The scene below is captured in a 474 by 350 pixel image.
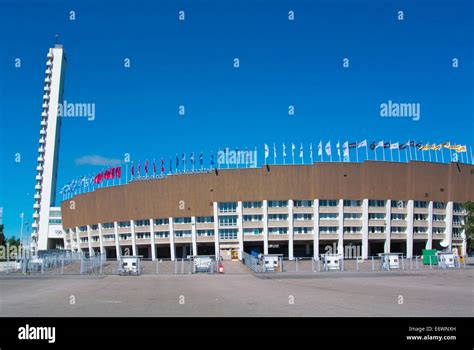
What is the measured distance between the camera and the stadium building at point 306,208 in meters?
106

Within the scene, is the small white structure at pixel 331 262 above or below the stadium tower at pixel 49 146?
below

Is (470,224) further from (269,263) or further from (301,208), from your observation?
(301,208)

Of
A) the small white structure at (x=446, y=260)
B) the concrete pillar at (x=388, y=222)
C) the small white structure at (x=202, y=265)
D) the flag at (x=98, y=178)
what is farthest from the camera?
the flag at (x=98, y=178)

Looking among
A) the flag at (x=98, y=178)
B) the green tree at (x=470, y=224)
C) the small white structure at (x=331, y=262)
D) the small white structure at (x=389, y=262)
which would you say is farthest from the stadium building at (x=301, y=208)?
the small white structure at (x=331, y=262)

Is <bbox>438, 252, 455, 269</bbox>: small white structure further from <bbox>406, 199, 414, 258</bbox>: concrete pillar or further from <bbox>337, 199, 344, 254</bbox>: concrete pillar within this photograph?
<bbox>406, 199, 414, 258</bbox>: concrete pillar

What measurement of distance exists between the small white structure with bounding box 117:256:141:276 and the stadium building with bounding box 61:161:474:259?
4860 cm

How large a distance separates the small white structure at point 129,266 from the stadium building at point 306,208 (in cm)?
4860

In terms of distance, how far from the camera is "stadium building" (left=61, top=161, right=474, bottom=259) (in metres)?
106

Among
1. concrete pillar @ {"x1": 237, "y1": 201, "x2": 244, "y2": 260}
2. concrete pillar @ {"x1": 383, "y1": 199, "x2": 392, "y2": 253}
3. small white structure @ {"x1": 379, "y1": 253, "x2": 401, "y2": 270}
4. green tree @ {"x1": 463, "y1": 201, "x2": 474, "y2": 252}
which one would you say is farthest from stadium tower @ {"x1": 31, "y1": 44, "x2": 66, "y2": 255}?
green tree @ {"x1": 463, "y1": 201, "x2": 474, "y2": 252}

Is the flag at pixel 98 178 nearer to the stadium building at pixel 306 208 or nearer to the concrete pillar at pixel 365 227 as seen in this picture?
the stadium building at pixel 306 208
